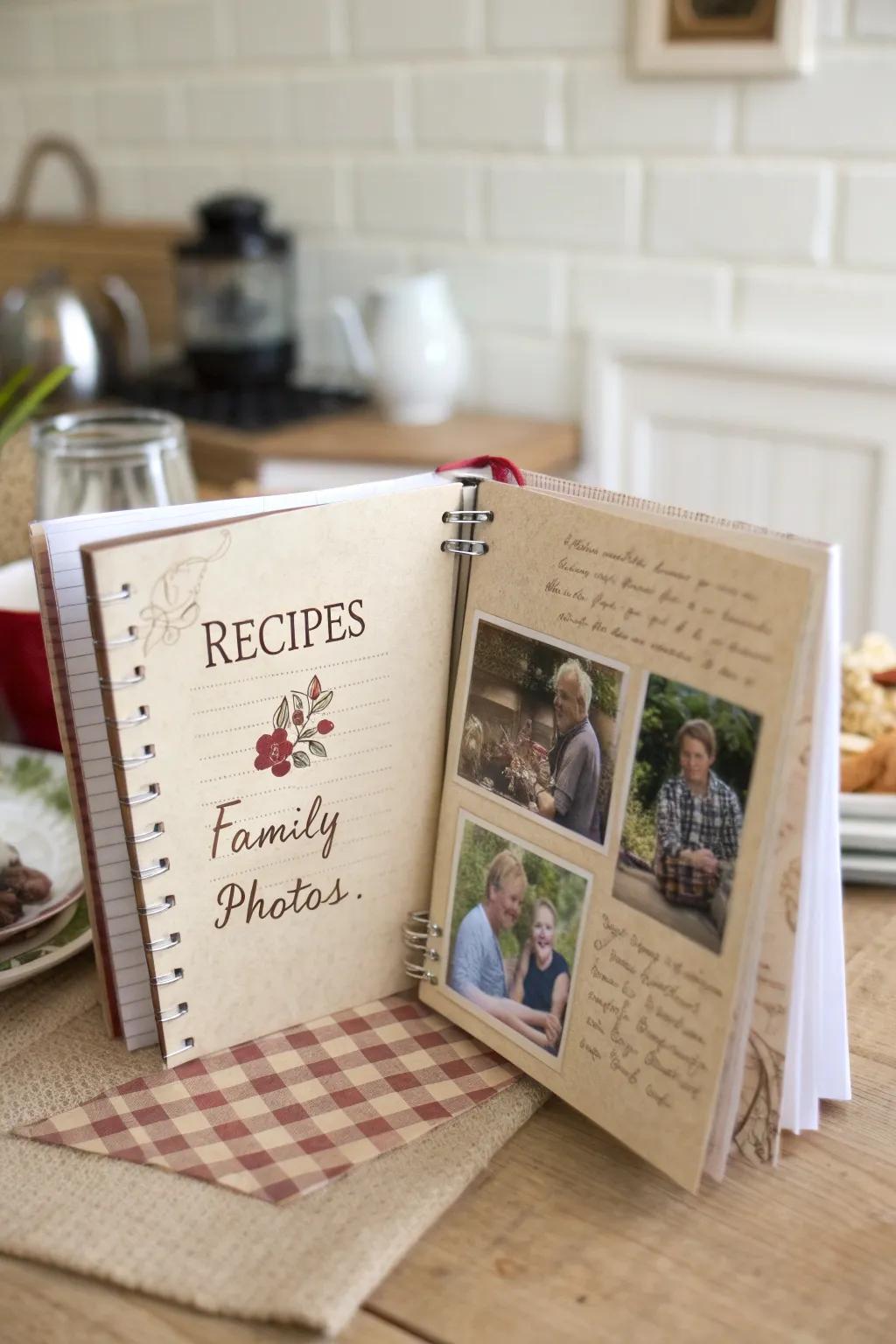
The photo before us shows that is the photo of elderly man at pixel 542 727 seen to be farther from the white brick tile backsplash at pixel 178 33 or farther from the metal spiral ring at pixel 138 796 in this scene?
the white brick tile backsplash at pixel 178 33

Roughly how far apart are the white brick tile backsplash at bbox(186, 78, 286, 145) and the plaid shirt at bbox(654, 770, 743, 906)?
169cm

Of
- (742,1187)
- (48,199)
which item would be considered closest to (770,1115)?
(742,1187)

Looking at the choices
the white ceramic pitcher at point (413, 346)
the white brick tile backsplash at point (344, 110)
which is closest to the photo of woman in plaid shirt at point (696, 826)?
the white ceramic pitcher at point (413, 346)

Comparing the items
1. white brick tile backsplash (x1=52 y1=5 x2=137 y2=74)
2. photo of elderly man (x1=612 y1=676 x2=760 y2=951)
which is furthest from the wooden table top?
white brick tile backsplash (x1=52 y1=5 x2=137 y2=74)

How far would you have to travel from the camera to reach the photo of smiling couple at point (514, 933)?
0.57 meters

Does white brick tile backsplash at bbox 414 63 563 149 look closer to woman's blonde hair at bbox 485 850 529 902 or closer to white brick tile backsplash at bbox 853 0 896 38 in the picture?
white brick tile backsplash at bbox 853 0 896 38

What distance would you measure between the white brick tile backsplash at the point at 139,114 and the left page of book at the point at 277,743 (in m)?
1.73

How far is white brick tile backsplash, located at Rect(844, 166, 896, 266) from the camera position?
1436mm

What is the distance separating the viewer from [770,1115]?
1.74 feet

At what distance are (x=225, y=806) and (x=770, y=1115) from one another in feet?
0.89

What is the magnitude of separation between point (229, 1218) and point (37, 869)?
0.97ft

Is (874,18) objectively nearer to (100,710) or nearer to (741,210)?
(741,210)

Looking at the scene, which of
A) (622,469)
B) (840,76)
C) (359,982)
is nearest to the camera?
(359,982)

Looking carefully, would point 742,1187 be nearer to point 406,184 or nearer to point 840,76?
point 840,76
